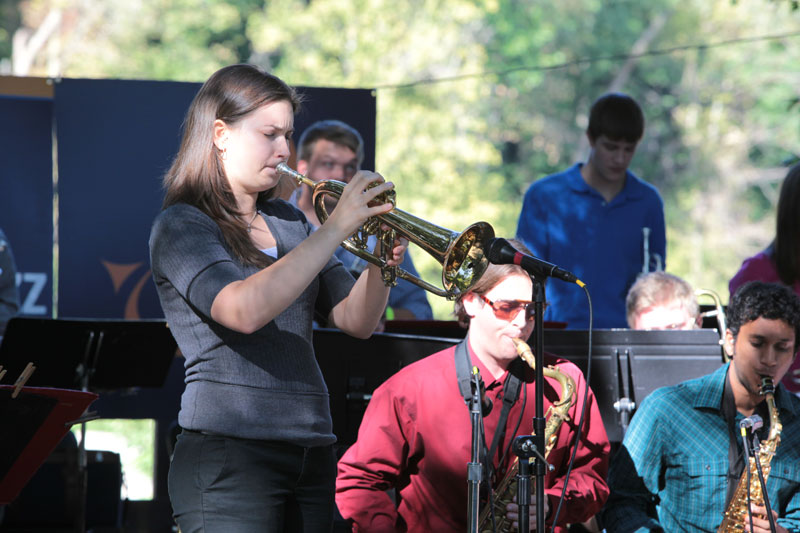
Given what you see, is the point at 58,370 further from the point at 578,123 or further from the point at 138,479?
the point at 578,123

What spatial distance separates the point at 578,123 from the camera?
22375 mm

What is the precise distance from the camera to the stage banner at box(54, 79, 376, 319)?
267 inches

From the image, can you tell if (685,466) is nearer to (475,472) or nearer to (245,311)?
(475,472)

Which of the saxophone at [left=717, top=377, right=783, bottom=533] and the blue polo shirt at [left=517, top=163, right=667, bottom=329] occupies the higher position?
the blue polo shirt at [left=517, top=163, right=667, bottom=329]

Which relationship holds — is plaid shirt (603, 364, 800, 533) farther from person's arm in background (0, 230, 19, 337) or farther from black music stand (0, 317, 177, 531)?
person's arm in background (0, 230, 19, 337)

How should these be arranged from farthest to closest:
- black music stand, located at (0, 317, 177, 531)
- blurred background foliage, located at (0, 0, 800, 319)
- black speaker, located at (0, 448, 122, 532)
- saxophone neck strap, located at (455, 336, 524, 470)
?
blurred background foliage, located at (0, 0, 800, 319) < black speaker, located at (0, 448, 122, 532) < black music stand, located at (0, 317, 177, 531) < saxophone neck strap, located at (455, 336, 524, 470)

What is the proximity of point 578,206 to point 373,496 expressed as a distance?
10.2 feet

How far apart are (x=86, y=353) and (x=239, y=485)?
3.08 meters

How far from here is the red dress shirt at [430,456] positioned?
11.8 feet

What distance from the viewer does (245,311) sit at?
2.55m

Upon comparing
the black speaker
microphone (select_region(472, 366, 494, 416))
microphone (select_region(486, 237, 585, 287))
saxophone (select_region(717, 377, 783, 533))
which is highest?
microphone (select_region(486, 237, 585, 287))

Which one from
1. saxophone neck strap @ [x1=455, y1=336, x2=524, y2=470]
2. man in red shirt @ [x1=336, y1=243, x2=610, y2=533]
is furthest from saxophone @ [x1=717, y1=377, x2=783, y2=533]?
saxophone neck strap @ [x1=455, y1=336, x2=524, y2=470]

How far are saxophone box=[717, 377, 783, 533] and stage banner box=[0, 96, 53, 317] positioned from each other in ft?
15.5

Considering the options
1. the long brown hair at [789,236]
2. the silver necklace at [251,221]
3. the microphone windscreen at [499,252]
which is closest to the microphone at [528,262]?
the microphone windscreen at [499,252]
